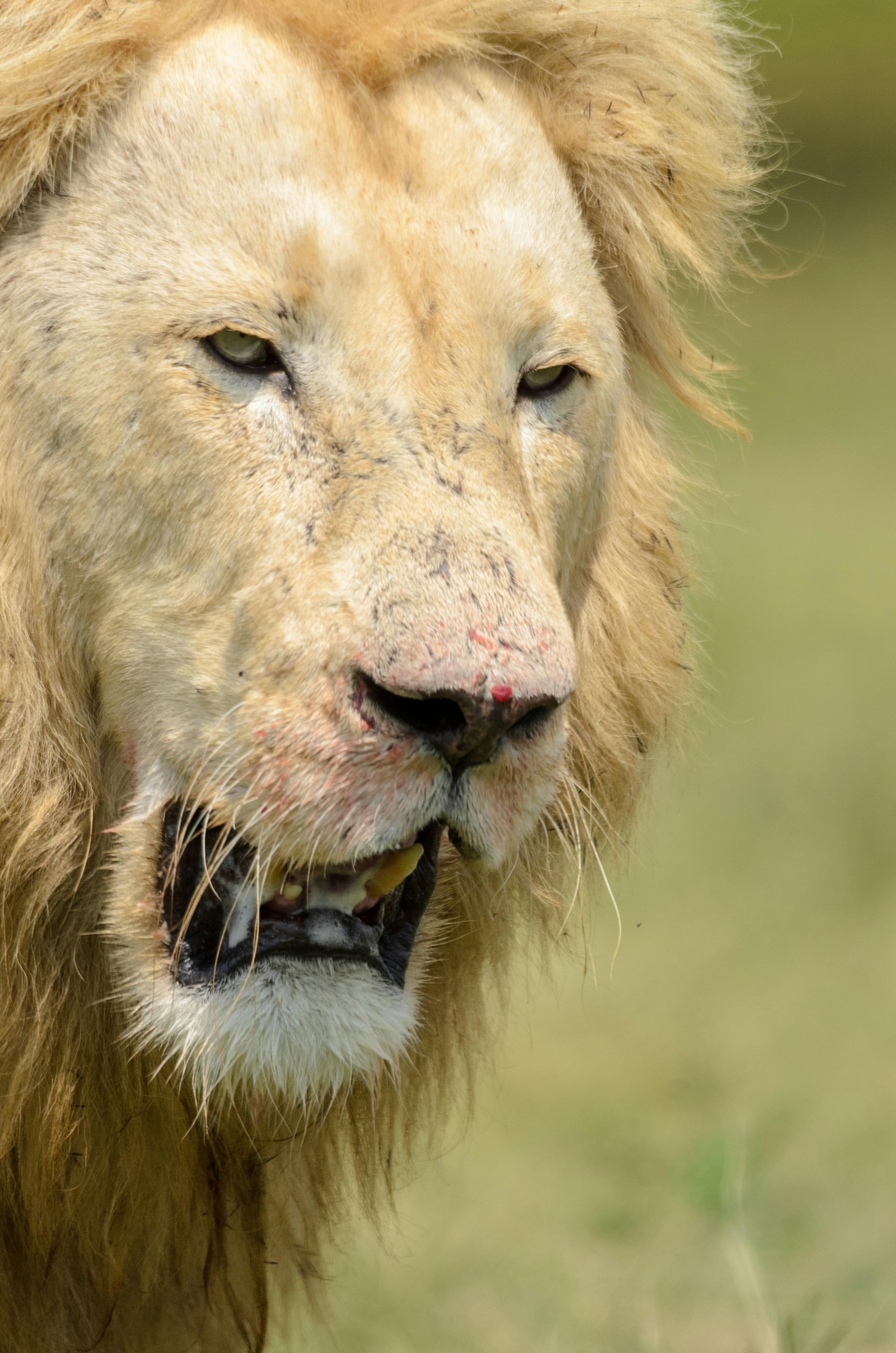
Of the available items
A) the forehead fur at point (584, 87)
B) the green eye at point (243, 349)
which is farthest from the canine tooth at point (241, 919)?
the forehead fur at point (584, 87)

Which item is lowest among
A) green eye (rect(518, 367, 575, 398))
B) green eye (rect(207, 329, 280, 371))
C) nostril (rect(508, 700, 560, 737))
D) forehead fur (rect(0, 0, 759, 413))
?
nostril (rect(508, 700, 560, 737))

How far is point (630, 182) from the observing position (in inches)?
94.4

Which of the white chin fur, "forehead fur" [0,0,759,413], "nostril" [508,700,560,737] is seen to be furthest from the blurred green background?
"nostril" [508,700,560,737]

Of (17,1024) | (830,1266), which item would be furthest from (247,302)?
(830,1266)

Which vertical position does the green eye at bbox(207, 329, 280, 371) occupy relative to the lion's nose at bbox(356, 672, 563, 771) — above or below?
above

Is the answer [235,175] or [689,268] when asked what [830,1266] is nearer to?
[689,268]

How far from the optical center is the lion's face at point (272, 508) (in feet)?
5.98

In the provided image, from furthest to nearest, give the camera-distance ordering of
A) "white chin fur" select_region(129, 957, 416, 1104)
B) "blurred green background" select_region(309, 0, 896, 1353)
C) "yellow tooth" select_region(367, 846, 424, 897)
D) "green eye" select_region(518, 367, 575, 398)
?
"blurred green background" select_region(309, 0, 896, 1353) → "green eye" select_region(518, 367, 575, 398) → "yellow tooth" select_region(367, 846, 424, 897) → "white chin fur" select_region(129, 957, 416, 1104)

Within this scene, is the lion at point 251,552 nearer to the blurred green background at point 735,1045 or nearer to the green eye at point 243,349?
the green eye at point 243,349

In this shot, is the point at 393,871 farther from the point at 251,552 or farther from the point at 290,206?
the point at 290,206

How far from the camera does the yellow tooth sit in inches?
78.2

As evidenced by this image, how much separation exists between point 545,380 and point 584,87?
49 centimetres

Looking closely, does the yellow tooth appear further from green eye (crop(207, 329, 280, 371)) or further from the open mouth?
green eye (crop(207, 329, 280, 371))

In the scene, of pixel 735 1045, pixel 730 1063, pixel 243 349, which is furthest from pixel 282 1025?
pixel 735 1045
